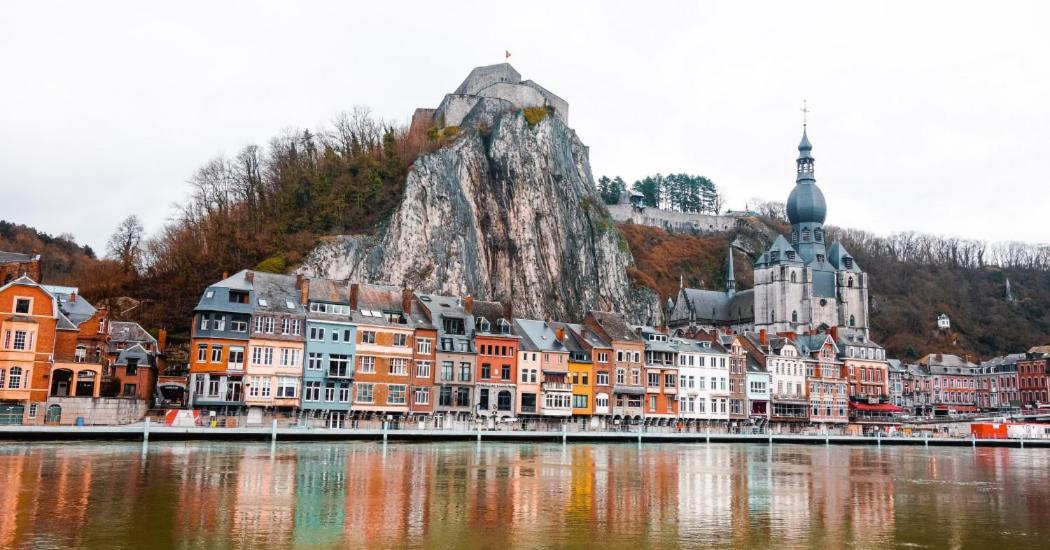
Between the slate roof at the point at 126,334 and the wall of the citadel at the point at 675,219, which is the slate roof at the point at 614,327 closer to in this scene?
the slate roof at the point at 126,334

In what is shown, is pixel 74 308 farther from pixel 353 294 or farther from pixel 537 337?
pixel 537 337

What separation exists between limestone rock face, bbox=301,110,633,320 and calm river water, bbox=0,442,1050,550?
31.9 meters

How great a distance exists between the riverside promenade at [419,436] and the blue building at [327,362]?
409cm

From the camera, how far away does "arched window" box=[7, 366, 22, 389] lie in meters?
45.2

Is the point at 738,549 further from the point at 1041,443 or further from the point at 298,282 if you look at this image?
the point at 1041,443

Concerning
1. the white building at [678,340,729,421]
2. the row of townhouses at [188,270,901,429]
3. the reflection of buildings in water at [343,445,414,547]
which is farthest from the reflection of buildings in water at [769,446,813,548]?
the white building at [678,340,729,421]

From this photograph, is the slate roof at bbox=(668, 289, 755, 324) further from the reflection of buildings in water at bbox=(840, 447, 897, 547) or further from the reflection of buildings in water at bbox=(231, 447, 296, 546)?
the reflection of buildings in water at bbox=(231, 447, 296, 546)

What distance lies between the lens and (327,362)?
2100 inches

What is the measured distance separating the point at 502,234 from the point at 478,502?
2370 inches

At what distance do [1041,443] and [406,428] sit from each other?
53741 millimetres

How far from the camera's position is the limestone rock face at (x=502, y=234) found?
70.1m

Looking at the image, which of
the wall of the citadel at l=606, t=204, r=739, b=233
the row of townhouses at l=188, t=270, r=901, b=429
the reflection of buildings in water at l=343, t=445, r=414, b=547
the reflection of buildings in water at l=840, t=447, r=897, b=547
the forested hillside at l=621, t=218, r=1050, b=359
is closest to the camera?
the reflection of buildings in water at l=343, t=445, r=414, b=547

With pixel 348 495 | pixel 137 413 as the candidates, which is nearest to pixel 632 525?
pixel 348 495

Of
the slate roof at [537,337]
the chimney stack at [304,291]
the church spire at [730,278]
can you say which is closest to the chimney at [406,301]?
the chimney stack at [304,291]
